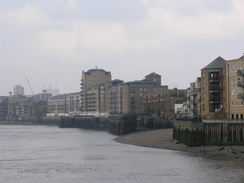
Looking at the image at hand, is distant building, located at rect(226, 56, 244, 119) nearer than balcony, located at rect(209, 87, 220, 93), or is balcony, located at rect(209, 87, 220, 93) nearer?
distant building, located at rect(226, 56, 244, 119)

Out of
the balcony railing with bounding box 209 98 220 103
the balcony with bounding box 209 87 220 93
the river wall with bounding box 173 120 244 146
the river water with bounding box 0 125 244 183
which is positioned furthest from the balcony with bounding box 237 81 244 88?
the river water with bounding box 0 125 244 183

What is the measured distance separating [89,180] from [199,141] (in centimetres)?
3164

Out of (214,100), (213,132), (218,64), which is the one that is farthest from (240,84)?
(218,64)

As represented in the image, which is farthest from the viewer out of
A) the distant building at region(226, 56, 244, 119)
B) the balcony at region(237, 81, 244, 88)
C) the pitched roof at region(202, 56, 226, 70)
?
the pitched roof at region(202, 56, 226, 70)

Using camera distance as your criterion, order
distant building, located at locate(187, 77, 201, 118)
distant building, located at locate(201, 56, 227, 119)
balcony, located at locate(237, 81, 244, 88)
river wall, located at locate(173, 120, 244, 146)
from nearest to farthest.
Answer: river wall, located at locate(173, 120, 244, 146)
balcony, located at locate(237, 81, 244, 88)
distant building, located at locate(201, 56, 227, 119)
distant building, located at locate(187, 77, 201, 118)

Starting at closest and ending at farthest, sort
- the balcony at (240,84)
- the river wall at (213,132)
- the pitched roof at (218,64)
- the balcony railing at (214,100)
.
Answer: the river wall at (213,132) → the balcony at (240,84) → the pitched roof at (218,64) → the balcony railing at (214,100)

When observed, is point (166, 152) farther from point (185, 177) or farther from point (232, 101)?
point (185, 177)

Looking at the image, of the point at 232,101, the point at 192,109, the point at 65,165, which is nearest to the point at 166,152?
the point at 232,101

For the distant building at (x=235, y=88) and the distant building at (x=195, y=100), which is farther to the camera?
the distant building at (x=195, y=100)

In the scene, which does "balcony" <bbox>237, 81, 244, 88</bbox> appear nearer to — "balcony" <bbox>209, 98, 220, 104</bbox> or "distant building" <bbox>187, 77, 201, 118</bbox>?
"balcony" <bbox>209, 98, 220, 104</bbox>

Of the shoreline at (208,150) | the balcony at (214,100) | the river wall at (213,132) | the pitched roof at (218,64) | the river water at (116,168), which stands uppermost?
the pitched roof at (218,64)

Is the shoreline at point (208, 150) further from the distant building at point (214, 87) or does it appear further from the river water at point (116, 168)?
the distant building at point (214, 87)

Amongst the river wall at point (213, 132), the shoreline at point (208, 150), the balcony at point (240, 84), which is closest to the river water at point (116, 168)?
the shoreline at point (208, 150)

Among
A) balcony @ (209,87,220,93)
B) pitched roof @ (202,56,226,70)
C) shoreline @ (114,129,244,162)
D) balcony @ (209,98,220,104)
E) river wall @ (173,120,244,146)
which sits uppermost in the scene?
pitched roof @ (202,56,226,70)
